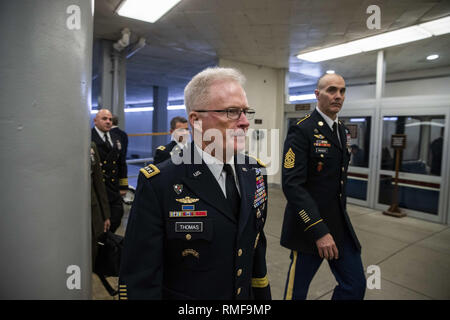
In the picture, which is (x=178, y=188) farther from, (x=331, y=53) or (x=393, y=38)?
(x=331, y=53)

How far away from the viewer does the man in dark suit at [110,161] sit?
3568 millimetres

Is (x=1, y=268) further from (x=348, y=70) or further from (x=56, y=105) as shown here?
(x=348, y=70)

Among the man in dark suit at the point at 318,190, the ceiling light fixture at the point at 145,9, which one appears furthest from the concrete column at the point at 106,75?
the man in dark suit at the point at 318,190

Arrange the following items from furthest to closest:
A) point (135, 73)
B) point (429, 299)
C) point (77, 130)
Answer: point (135, 73) < point (429, 299) < point (77, 130)

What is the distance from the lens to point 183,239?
3.54 feet

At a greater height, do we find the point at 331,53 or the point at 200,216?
the point at 331,53

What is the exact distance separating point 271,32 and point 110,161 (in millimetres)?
3635

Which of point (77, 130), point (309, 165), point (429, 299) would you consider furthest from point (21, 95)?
point (429, 299)

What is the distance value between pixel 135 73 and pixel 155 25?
521cm

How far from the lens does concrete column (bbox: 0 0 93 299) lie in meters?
1.29

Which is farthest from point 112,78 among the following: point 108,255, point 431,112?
point 431,112

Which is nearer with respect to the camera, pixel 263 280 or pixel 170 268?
pixel 170 268

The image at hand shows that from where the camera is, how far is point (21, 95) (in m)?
1.29

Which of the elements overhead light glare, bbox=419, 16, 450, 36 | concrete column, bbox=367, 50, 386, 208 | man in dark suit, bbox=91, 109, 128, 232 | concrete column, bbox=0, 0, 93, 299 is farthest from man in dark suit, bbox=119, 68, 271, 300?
concrete column, bbox=367, 50, 386, 208
